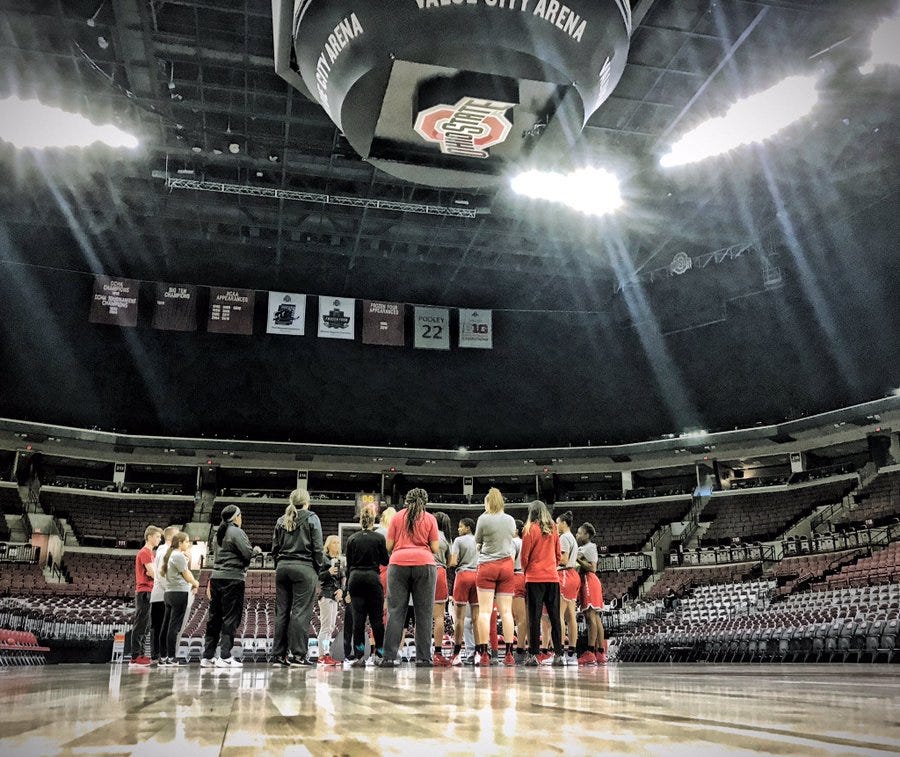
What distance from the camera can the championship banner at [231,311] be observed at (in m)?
20.0

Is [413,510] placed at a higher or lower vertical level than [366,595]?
higher

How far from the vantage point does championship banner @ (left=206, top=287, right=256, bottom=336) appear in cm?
1995

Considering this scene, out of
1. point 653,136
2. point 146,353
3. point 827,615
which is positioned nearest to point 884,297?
point 653,136

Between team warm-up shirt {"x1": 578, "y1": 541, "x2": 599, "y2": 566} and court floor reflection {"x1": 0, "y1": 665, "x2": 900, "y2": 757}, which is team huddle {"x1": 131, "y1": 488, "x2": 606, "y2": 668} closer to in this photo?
→ team warm-up shirt {"x1": 578, "y1": 541, "x2": 599, "y2": 566}

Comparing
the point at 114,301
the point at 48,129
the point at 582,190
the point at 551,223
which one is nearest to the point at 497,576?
the point at 582,190

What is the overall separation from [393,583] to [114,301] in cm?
1696

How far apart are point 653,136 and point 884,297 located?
9367 mm

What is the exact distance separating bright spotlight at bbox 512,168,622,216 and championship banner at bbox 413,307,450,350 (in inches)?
216

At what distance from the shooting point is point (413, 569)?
231 inches

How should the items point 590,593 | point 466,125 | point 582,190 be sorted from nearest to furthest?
point 466,125
point 590,593
point 582,190

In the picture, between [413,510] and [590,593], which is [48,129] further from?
[590,593]

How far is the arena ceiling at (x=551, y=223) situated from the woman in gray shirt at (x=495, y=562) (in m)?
8.17

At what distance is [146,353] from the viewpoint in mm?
24250

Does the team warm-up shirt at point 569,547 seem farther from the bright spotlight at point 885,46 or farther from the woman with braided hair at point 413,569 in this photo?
the bright spotlight at point 885,46
